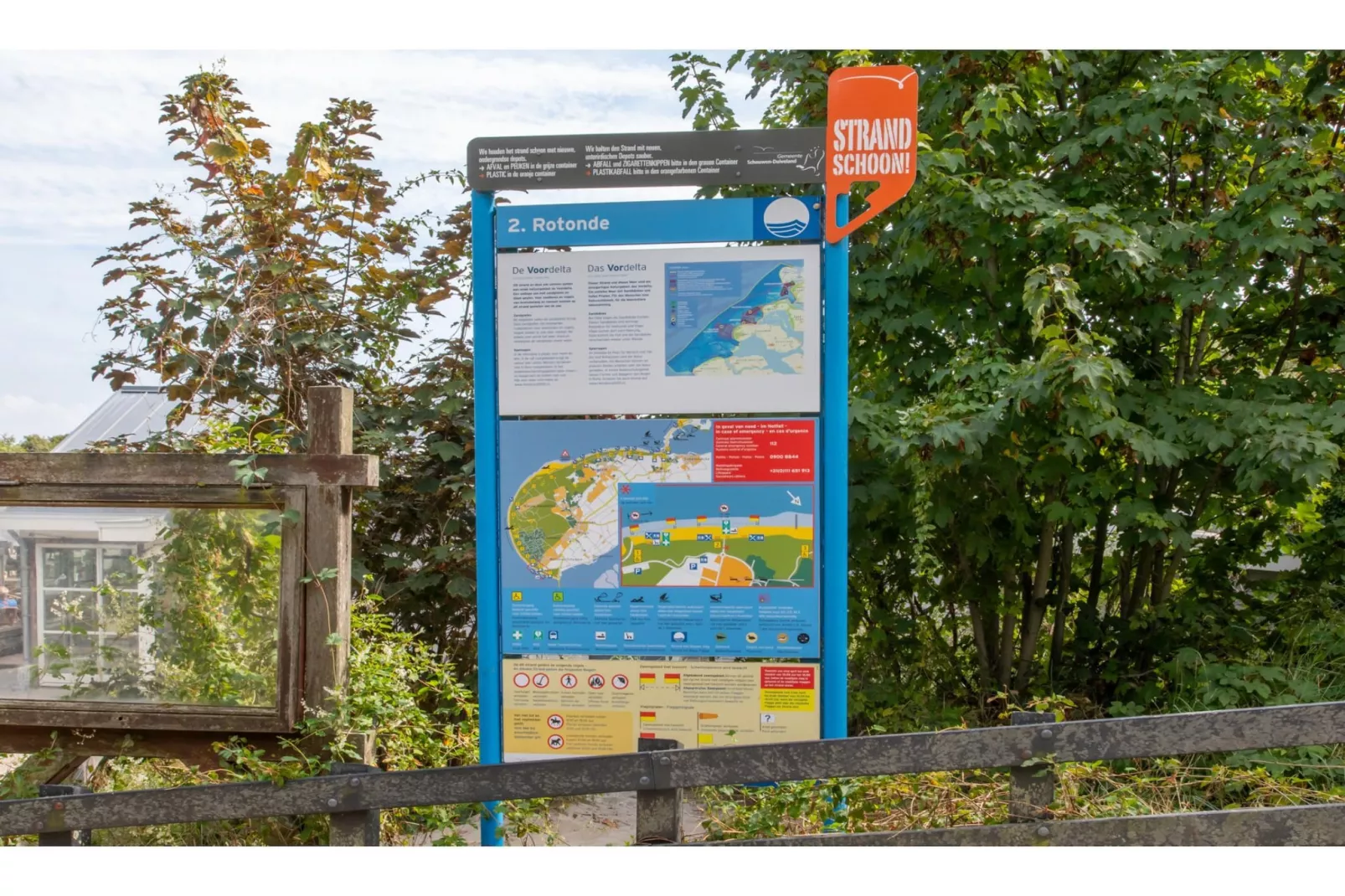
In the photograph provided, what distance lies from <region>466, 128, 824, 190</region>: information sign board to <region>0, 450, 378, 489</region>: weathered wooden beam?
4.55 feet

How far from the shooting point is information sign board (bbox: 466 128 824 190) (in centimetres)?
371

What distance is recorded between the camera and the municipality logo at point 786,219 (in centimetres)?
375

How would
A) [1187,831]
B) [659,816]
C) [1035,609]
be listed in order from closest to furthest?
[1187,831]
[659,816]
[1035,609]

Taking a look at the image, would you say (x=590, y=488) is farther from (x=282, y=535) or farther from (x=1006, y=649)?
(x=1006, y=649)

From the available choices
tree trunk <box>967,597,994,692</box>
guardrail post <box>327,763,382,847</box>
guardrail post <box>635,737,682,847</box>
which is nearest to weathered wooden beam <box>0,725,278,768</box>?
guardrail post <box>327,763,382,847</box>

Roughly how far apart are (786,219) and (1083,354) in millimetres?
1985

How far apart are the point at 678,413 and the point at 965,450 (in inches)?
74.7

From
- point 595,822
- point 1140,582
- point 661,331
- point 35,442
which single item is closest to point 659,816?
point 595,822

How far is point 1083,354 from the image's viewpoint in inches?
190

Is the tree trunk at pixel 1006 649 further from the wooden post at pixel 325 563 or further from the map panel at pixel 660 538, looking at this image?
the wooden post at pixel 325 563

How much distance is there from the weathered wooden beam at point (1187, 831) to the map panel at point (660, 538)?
905 mm

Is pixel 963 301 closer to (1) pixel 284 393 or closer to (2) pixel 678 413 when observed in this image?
(2) pixel 678 413

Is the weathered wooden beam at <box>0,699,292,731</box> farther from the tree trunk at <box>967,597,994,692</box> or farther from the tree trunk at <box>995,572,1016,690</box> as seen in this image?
the tree trunk at <box>995,572,1016,690</box>

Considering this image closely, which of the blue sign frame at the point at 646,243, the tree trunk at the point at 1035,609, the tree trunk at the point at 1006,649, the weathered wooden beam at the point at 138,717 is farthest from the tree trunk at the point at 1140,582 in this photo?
the weathered wooden beam at the point at 138,717
